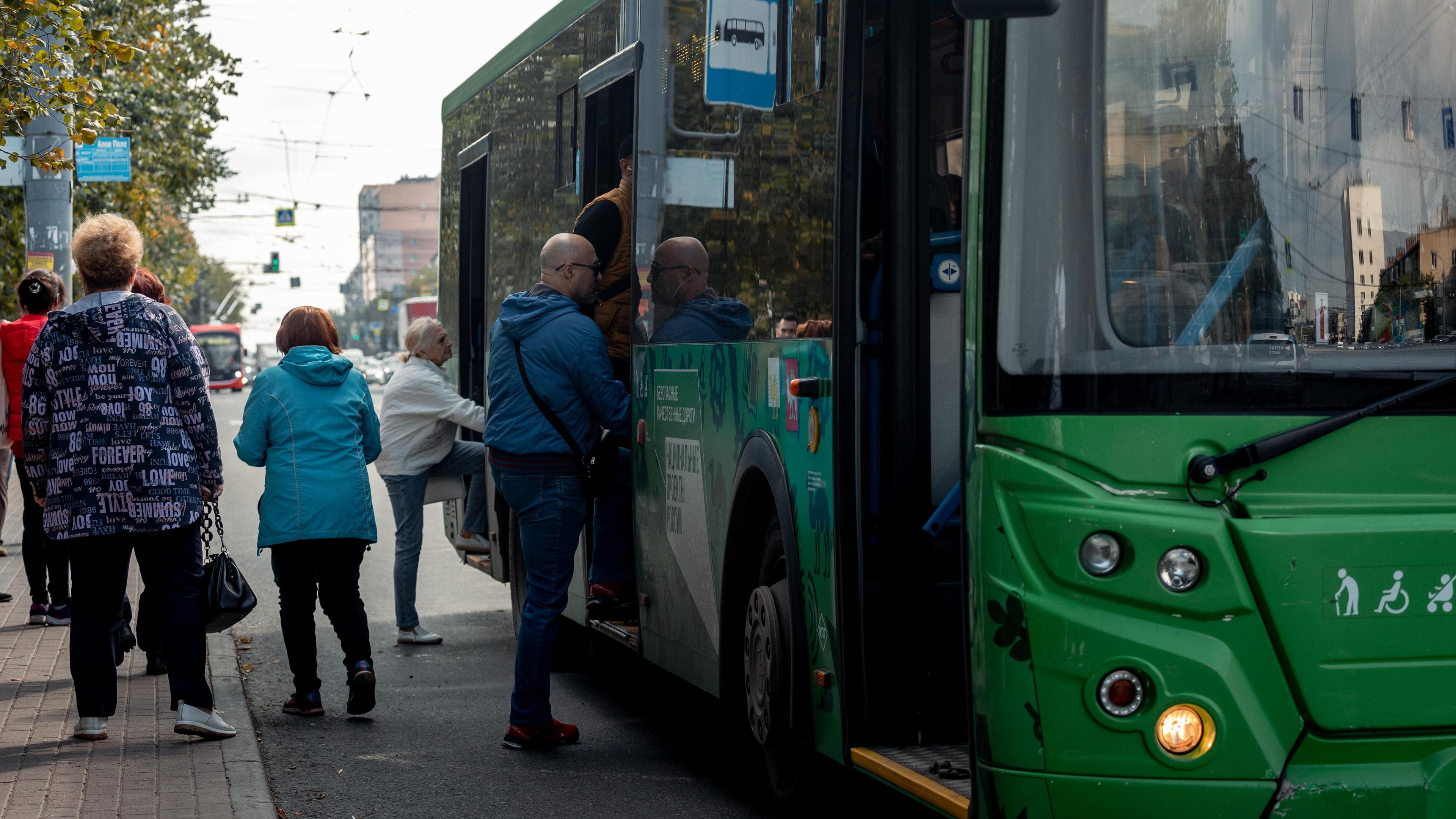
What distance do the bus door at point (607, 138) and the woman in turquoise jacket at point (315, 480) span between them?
104cm

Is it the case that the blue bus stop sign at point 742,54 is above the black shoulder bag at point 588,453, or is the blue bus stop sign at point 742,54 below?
above

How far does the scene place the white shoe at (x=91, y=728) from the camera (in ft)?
22.4

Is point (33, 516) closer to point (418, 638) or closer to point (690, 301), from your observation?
point (418, 638)

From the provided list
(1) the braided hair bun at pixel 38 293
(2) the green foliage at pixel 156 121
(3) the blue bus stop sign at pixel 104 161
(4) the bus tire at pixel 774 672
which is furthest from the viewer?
(2) the green foliage at pixel 156 121

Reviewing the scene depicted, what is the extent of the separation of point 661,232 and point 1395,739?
3.67 meters

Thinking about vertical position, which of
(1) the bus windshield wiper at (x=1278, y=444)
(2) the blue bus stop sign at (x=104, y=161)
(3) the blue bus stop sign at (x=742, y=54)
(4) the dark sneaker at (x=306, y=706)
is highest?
(2) the blue bus stop sign at (x=104, y=161)

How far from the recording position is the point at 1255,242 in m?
3.81

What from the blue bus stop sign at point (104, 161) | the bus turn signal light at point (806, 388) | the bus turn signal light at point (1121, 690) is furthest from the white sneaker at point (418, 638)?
the blue bus stop sign at point (104, 161)

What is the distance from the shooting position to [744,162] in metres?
5.85

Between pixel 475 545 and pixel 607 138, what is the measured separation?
3574mm

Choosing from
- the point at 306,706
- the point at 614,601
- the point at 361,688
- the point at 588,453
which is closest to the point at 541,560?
the point at 588,453

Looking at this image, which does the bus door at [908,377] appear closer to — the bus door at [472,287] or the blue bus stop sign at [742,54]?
the blue bus stop sign at [742,54]

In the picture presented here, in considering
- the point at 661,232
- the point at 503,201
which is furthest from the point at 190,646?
the point at 503,201

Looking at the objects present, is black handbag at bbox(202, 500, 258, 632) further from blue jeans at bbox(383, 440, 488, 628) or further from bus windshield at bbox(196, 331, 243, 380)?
bus windshield at bbox(196, 331, 243, 380)
